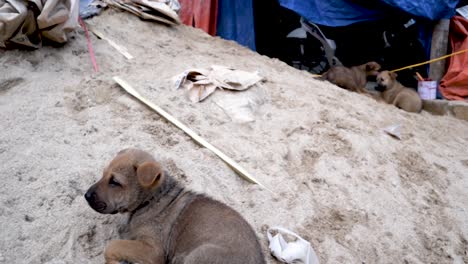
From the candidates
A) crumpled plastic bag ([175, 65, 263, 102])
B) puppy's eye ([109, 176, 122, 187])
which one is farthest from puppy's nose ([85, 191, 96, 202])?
crumpled plastic bag ([175, 65, 263, 102])

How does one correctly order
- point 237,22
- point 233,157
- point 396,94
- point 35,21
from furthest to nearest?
point 237,22, point 396,94, point 35,21, point 233,157

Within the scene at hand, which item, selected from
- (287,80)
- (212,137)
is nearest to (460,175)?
(287,80)

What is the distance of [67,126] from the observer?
4.35m

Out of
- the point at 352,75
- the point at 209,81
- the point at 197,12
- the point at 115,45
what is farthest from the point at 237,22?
the point at 209,81

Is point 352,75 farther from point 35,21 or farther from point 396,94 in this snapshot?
point 35,21

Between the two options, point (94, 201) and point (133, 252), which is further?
point (94, 201)

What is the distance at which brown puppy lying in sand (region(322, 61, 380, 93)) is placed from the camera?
8.77m

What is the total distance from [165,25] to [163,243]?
17.6 ft

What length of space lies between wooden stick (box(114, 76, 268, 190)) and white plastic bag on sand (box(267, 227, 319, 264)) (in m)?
0.77

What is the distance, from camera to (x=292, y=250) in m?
3.50

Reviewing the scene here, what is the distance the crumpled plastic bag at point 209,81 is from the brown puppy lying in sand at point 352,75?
11.5 ft

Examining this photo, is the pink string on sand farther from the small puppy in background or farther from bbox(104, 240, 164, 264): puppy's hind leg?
the small puppy in background

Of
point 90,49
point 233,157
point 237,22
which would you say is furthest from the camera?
point 237,22

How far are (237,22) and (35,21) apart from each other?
4.73m
